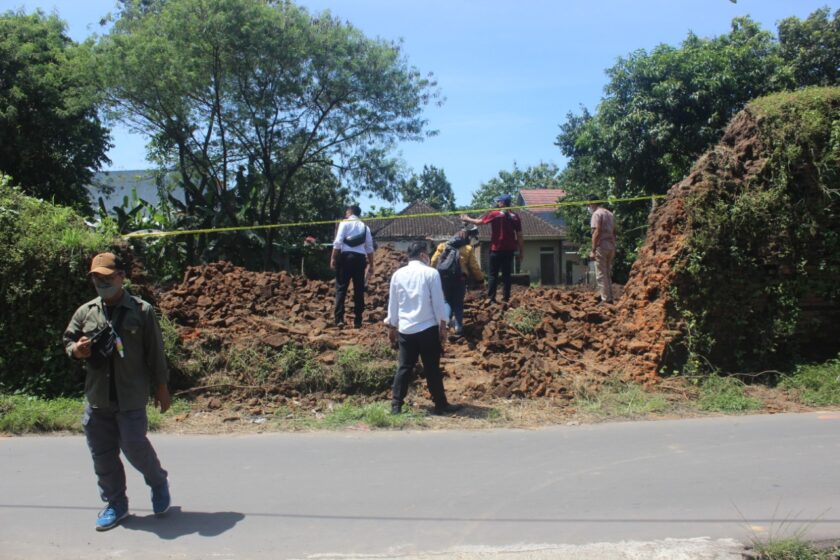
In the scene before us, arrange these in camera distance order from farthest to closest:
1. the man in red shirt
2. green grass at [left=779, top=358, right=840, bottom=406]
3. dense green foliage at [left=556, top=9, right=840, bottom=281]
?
dense green foliage at [left=556, top=9, right=840, bottom=281], the man in red shirt, green grass at [left=779, top=358, right=840, bottom=406]

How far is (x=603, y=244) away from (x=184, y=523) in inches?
307

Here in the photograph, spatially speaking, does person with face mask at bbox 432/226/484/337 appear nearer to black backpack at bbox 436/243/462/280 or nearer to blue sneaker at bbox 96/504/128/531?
black backpack at bbox 436/243/462/280

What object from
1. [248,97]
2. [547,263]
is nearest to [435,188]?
[547,263]

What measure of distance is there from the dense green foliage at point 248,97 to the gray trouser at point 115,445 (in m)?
14.5

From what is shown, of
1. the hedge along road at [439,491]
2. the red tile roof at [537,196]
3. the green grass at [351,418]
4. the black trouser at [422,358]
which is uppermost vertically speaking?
the red tile roof at [537,196]

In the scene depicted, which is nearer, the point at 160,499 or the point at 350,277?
Result: the point at 160,499

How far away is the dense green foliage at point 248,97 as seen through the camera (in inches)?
782

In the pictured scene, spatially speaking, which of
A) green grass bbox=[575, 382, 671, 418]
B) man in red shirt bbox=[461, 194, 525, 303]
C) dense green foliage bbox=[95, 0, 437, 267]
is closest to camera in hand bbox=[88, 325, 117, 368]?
green grass bbox=[575, 382, 671, 418]

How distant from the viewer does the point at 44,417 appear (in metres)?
7.24

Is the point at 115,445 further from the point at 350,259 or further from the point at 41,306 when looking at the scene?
the point at 350,259

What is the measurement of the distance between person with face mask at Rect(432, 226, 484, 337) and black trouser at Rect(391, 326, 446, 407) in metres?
2.38

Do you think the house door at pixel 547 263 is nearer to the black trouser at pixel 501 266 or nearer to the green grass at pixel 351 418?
the black trouser at pixel 501 266

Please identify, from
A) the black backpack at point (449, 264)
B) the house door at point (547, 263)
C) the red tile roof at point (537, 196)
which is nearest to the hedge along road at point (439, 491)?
the black backpack at point (449, 264)

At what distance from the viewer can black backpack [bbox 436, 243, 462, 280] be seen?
9.53m
